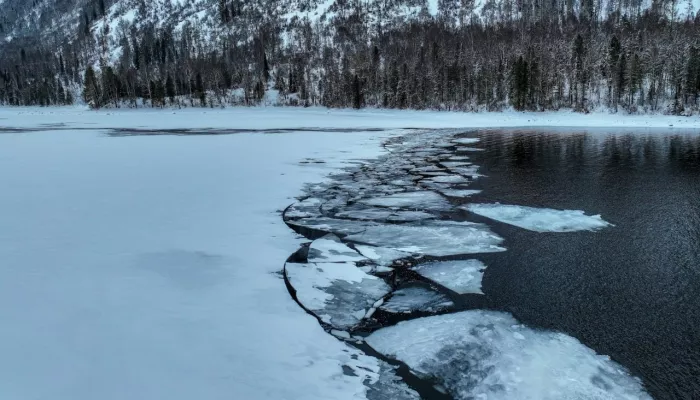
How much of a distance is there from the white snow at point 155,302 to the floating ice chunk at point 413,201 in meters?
2.46

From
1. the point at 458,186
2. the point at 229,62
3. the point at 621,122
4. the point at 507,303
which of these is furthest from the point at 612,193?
the point at 229,62

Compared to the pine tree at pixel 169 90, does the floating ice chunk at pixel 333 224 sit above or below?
below

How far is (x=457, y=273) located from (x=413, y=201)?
4.97 metres

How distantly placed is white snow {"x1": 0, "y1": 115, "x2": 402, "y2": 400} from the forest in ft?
217

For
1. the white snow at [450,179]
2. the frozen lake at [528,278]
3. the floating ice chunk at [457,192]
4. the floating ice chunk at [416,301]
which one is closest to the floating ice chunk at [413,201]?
the frozen lake at [528,278]

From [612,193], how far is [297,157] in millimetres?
12463

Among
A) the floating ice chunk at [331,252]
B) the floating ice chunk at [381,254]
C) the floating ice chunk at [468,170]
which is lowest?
Result: the floating ice chunk at [381,254]

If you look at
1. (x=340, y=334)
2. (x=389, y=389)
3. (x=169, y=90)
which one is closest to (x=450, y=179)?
(x=340, y=334)

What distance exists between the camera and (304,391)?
4020 millimetres

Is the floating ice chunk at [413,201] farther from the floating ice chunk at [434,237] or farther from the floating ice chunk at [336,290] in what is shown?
the floating ice chunk at [336,290]

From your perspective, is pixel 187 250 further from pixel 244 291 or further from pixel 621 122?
pixel 621 122

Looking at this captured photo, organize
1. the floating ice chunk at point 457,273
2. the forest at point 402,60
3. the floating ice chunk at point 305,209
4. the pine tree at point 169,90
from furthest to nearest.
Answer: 1. the pine tree at point 169,90
2. the forest at point 402,60
3. the floating ice chunk at point 305,209
4. the floating ice chunk at point 457,273

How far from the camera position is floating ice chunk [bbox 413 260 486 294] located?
261 inches

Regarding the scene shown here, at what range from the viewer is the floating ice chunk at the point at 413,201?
451 inches
